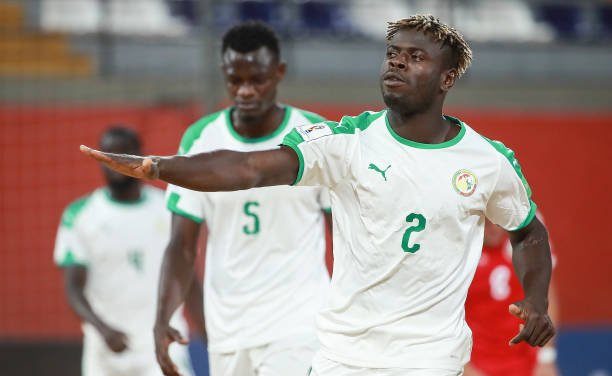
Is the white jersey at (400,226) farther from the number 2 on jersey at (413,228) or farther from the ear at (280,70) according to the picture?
the ear at (280,70)

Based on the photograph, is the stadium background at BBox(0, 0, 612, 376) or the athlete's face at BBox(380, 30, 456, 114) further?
the stadium background at BBox(0, 0, 612, 376)

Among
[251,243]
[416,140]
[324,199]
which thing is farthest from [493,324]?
[416,140]

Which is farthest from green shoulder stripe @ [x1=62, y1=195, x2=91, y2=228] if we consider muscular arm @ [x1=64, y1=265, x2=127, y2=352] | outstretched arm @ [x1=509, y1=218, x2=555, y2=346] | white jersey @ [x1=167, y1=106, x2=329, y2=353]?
outstretched arm @ [x1=509, y1=218, x2=555, y2=346]

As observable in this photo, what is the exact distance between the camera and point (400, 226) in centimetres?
390

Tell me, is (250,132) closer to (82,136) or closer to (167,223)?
(167,223)

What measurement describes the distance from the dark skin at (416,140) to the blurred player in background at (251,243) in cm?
129

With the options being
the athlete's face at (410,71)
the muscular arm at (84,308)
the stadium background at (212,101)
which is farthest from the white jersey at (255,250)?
the stadium background at (212,101)

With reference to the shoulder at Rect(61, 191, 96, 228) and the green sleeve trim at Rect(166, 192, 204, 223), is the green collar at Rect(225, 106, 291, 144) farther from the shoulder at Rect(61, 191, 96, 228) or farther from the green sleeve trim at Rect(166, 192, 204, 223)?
the shoulder at Rect(61, 191, 96, 228)

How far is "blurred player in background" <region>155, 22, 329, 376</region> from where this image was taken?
519 centimetres

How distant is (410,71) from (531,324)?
1063 millimetres

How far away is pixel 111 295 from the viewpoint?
757 centimetres

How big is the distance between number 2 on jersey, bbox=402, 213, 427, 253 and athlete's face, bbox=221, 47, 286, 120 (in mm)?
1511

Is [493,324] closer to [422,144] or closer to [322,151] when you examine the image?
[422,144]

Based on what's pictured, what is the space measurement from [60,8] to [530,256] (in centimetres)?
1066
